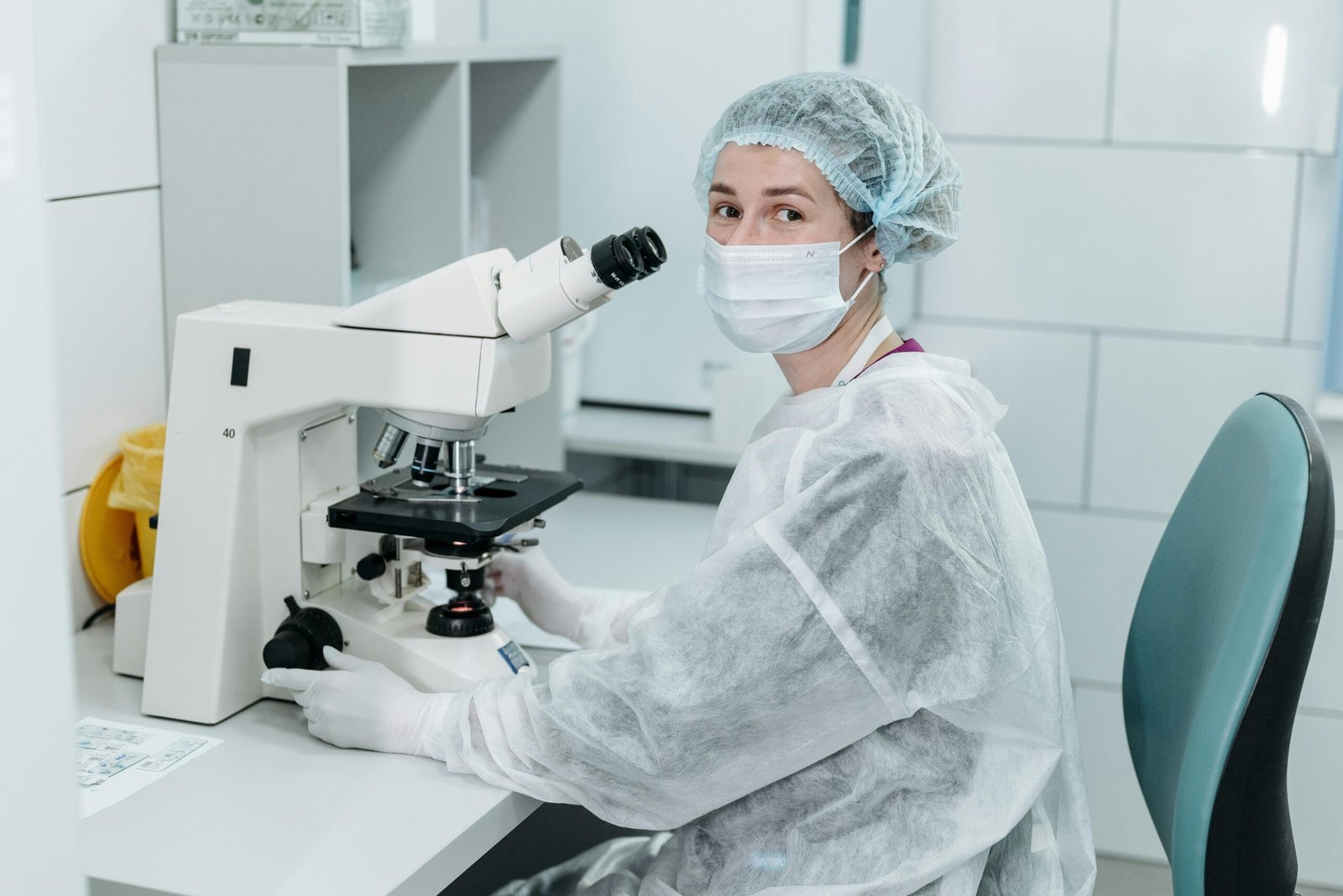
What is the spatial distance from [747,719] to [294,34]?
3.30 ft

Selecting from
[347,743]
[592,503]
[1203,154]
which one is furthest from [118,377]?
[1203,154]

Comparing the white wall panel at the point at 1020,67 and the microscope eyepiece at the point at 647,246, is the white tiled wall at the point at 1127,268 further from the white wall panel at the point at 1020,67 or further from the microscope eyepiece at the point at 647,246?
the microscope eyepiece at the point at 647,246

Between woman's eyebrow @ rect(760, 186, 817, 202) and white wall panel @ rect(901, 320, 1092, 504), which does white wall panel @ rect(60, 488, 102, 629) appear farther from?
white wall panel @ rect(901, 320, 1092, 504)

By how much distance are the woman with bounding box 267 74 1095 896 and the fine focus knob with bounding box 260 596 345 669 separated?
0.03 meters

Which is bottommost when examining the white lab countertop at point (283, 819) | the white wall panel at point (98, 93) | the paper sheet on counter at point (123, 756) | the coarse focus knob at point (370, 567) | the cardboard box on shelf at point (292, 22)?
the white lab countertop at point (283, 819)

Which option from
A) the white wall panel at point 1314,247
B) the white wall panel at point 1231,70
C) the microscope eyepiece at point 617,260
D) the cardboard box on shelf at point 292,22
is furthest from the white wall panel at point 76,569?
the white wall panel at point 1314,247

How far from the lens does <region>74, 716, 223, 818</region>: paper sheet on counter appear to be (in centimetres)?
118

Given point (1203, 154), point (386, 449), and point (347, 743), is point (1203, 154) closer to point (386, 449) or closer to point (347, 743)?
point (386, 449)

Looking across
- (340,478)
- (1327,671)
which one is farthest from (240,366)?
(1327,671)

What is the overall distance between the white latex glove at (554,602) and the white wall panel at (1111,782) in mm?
1407

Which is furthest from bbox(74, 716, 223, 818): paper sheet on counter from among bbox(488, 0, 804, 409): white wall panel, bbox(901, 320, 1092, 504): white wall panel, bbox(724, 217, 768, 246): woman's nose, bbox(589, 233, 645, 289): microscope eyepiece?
bbox(901, 320, 1092, 504): white wall panel

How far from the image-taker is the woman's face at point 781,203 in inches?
51.3

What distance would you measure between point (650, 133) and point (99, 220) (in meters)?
0.99

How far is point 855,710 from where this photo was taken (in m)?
1.16
